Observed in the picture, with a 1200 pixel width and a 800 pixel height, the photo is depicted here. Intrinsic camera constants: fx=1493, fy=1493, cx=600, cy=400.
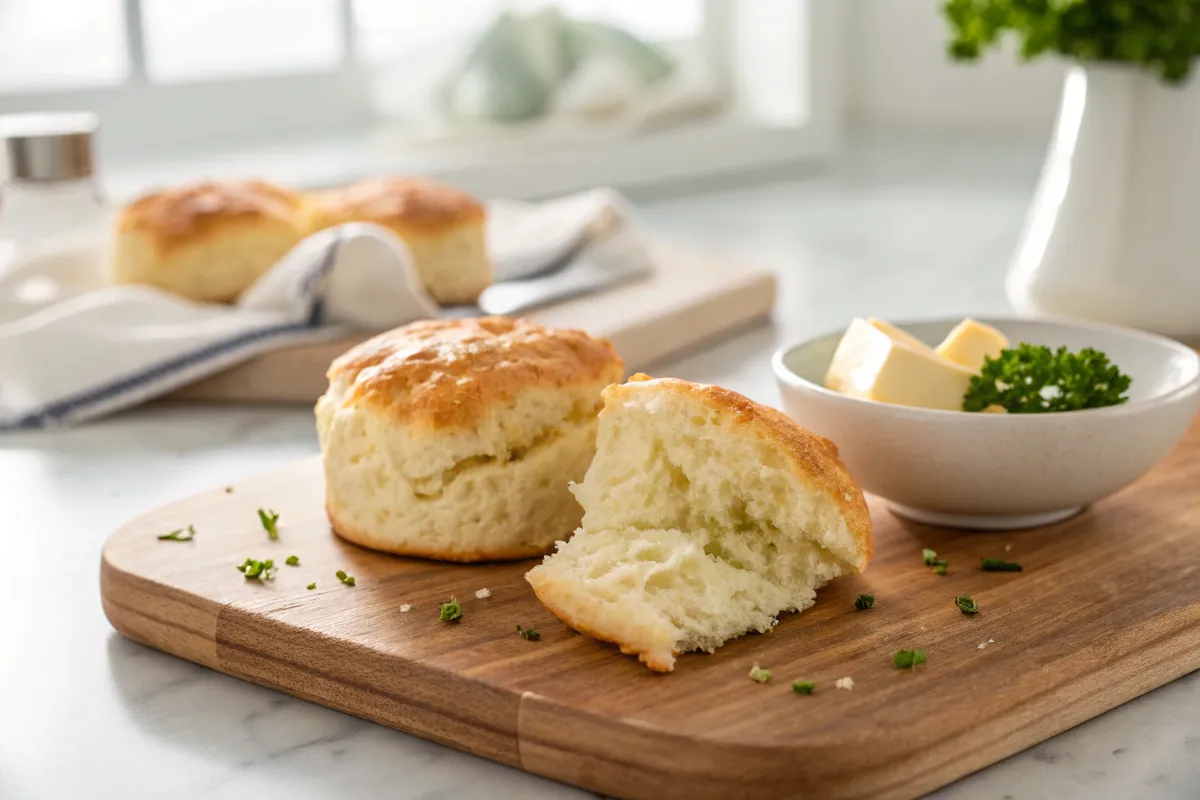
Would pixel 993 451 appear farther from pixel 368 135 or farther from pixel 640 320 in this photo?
pixel 368 135

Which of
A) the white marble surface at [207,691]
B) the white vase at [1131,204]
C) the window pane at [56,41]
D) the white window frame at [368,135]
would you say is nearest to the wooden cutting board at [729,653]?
the white marble surface at [207,691]

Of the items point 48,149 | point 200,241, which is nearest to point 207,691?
point 200,241

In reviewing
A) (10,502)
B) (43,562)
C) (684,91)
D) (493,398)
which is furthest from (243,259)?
(684,91)

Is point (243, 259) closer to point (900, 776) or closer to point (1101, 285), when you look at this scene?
point (1101, 285)

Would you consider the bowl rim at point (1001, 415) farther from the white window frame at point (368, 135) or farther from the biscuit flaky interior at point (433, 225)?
the white window frame at point (368, 135)

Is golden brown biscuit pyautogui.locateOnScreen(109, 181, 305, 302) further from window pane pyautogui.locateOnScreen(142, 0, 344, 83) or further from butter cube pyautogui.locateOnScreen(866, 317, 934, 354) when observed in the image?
window pane pyautogui.locateOnScreen(142, 0, 344, 83)

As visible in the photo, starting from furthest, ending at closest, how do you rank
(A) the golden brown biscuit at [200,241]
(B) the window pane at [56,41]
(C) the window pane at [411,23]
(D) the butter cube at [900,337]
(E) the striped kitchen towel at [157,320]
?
(C) the window pane at [411,23]
(B) the window pane at [56,41]
(A) the golden brown biscuit at [200,241]
(E) the striped kitchen towel at [157,320]
(D) the butter cube at [900,337]
